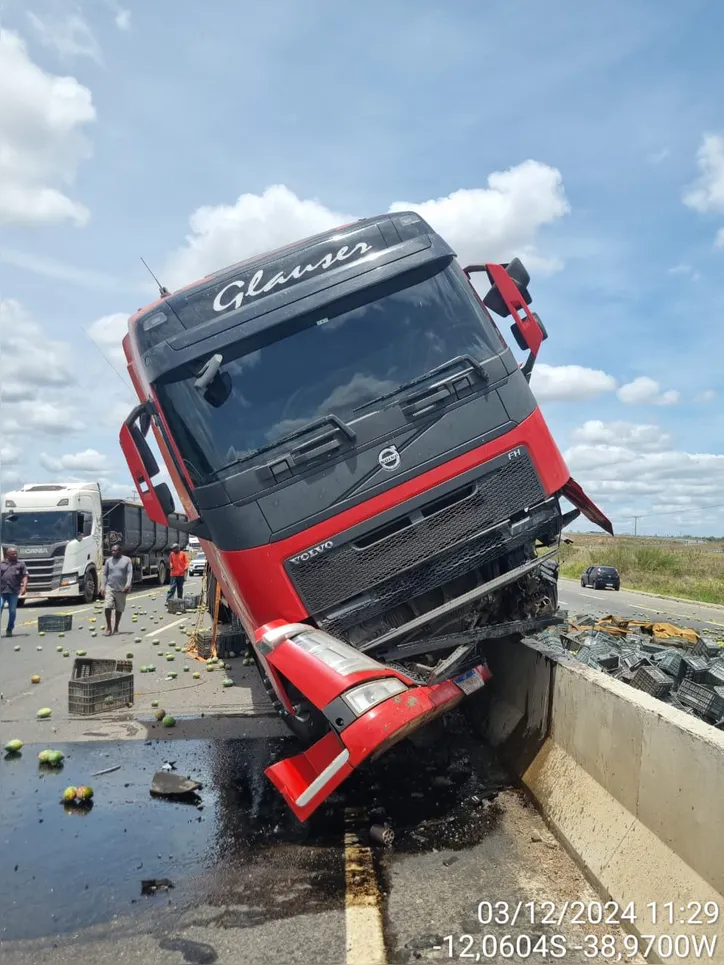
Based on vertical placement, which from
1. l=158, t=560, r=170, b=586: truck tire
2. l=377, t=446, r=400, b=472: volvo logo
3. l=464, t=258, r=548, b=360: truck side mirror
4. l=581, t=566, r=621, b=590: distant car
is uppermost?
l=464, t=258, r=548, b=360: truck side mirror

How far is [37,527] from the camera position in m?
22.7

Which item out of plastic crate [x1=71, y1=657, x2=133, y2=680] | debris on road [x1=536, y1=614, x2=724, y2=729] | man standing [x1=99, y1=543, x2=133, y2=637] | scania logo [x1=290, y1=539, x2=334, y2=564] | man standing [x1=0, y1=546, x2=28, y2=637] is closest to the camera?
scania logo [x1=290, y1=539, x2=334, y2=564]

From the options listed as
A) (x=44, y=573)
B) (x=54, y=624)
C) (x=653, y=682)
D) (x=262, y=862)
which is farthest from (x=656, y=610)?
(x=262, y=862)

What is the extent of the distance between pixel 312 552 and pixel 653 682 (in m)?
3.58

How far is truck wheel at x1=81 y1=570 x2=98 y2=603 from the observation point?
78.3 feet

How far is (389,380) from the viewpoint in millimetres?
5699

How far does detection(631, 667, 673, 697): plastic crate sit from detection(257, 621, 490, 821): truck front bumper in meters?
2.49

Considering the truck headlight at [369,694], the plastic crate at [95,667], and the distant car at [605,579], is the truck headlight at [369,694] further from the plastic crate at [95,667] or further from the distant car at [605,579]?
the distant car at [605,579]

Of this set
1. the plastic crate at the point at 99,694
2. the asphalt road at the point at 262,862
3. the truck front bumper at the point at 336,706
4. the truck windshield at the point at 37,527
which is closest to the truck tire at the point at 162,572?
the truck windshield at the point at 37,527

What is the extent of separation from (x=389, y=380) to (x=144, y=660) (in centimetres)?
826

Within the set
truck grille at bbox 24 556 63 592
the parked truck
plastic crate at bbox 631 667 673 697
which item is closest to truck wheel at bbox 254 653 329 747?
plastic crate at bbox 631 667 673 697

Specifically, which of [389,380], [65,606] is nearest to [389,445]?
[389,380]

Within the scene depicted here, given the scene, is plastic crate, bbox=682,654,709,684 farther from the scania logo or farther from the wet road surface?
the scania logo

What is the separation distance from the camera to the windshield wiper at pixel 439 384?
5.57 meters
